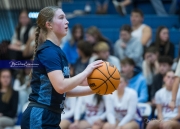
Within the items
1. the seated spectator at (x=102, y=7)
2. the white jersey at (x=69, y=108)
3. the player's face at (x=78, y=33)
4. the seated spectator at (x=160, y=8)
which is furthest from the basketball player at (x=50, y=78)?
the seated spectator at (x=102, y=7)

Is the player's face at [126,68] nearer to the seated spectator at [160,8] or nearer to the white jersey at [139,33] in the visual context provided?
the white jersey at [139,33]

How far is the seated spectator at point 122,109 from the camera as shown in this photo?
690cm

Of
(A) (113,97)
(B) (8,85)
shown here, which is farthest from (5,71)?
(A) (113,97)

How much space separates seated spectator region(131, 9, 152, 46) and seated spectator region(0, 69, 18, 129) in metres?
2.81

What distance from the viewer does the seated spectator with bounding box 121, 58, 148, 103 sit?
298 inches

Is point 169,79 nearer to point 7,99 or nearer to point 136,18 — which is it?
point 136,18

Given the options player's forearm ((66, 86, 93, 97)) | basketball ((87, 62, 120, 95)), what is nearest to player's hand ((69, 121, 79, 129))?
player's forearm ((66, 86, 93, 97))

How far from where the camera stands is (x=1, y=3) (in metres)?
11.4

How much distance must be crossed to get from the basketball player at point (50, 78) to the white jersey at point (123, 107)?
3.14m

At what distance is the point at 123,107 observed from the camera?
7.04 metres

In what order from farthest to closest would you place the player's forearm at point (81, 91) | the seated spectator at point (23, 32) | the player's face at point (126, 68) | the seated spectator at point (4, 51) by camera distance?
the seated spectator at point (23, 32) < the seated spectator at point (4, 51) < the player's face at point (126, 68) < the player's forearm at point (81, 91)

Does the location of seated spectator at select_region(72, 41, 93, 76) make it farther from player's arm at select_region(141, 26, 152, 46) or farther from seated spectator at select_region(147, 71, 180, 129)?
seated spectator at select_region(147, 71, 180, 129)

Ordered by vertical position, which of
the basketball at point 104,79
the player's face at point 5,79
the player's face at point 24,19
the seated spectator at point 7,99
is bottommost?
the seated spectator at point 7,99

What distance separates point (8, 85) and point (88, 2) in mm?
4693
